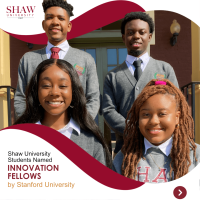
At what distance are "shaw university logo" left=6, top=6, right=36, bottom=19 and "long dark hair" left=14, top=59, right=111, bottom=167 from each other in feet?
1.17

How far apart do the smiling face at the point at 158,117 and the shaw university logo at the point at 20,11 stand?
→ 984 millimetres

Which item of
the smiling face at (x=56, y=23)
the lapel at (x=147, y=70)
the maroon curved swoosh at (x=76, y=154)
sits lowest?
the maroon curved swoosh at (x=76, y=154)

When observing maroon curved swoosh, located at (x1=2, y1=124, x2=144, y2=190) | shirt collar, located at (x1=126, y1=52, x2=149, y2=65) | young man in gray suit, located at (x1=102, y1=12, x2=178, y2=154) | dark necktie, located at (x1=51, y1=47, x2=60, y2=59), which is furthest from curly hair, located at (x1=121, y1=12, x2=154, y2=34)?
maroon curved swoosh, located at (x1=2, y1=124, x2=144, y2=190)

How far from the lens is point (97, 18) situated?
205 cm

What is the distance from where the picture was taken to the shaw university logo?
1964mm

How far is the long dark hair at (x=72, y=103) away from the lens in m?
1.87

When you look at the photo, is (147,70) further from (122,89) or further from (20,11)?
(20,11)

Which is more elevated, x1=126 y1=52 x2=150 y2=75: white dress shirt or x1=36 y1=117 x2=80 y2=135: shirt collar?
x1=126 y1=52 x2=150 y2=75: white dress shirt

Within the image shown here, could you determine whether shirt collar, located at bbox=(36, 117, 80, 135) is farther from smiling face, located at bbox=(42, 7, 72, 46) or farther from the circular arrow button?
the circular arrow button

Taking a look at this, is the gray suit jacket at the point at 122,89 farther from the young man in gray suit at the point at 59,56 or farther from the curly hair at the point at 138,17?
the curly hair at the point at 138,17

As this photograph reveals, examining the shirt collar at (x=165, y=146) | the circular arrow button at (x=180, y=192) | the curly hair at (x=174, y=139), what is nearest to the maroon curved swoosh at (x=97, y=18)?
the curly hair at (x=174, y=139)

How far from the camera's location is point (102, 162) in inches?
73.9

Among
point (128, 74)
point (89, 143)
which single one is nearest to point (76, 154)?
point (89, 143)

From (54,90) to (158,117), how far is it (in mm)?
641
